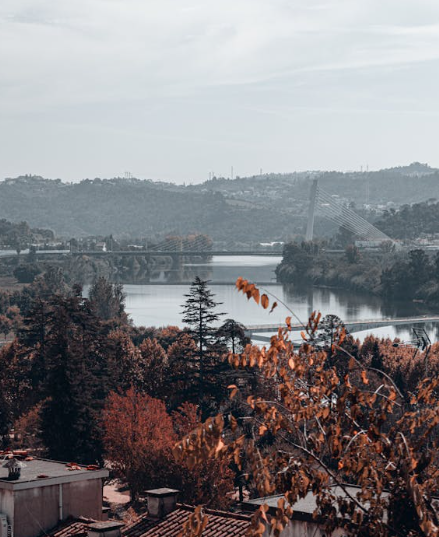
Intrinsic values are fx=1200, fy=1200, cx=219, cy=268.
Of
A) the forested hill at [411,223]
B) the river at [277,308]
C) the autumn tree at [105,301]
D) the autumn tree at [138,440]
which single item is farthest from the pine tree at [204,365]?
the forested hill at [411,223]

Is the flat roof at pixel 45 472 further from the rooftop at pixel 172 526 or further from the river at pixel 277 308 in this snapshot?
the river at pixel 277 308

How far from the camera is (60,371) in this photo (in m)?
23.2

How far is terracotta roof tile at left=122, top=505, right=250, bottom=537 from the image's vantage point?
10109mm

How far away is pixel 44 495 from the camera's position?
11258 millimetres

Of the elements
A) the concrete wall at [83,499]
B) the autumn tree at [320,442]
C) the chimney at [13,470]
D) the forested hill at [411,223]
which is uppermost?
the forested hill at [411,223]

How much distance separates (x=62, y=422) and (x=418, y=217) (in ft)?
392

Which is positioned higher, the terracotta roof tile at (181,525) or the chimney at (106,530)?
the chimney at (106,530)

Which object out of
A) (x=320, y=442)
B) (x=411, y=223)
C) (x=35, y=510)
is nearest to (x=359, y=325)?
(x=35, y=510)

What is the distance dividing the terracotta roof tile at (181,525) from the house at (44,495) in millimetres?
725

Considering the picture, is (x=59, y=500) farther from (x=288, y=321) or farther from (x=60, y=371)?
(x=60, y=371)

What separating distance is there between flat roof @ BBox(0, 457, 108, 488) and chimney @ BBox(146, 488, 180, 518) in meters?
0.97

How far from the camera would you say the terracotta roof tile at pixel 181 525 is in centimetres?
1011

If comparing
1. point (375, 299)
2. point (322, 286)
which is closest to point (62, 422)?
point (375, 299)

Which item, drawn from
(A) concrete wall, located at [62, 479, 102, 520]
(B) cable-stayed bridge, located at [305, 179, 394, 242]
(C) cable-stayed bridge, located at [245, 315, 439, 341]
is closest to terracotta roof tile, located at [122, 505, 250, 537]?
(A) concrete wall, located at [62, 479, 102, 520]
